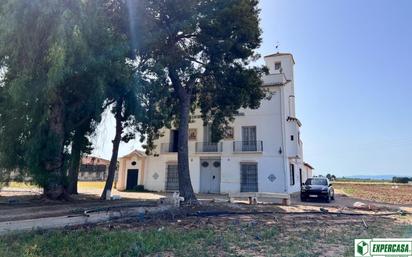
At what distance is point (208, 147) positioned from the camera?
24797 mm

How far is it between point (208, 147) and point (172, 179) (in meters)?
4.35

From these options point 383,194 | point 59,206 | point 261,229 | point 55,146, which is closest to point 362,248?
point 261,229

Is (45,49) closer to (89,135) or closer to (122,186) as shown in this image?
(89,135)

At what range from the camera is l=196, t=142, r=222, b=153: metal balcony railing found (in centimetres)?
2455

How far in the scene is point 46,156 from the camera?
10.8 m

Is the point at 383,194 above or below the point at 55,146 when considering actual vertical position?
below

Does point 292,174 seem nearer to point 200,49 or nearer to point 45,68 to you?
point 200,49

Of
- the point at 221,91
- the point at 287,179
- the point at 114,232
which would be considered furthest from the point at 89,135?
the point at 287,179

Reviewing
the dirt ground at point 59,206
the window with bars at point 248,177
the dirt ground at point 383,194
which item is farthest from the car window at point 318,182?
the window with bars at point 248,177

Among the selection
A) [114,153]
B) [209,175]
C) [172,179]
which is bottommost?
[172,179]

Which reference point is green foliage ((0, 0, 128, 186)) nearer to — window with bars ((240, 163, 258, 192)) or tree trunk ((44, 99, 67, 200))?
tree trunk ((44, 99, 67, 200))

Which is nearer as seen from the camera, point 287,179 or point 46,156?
point 46,156

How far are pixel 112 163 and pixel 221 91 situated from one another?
25.2 ft

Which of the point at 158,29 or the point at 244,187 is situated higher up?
the point at 158,29
